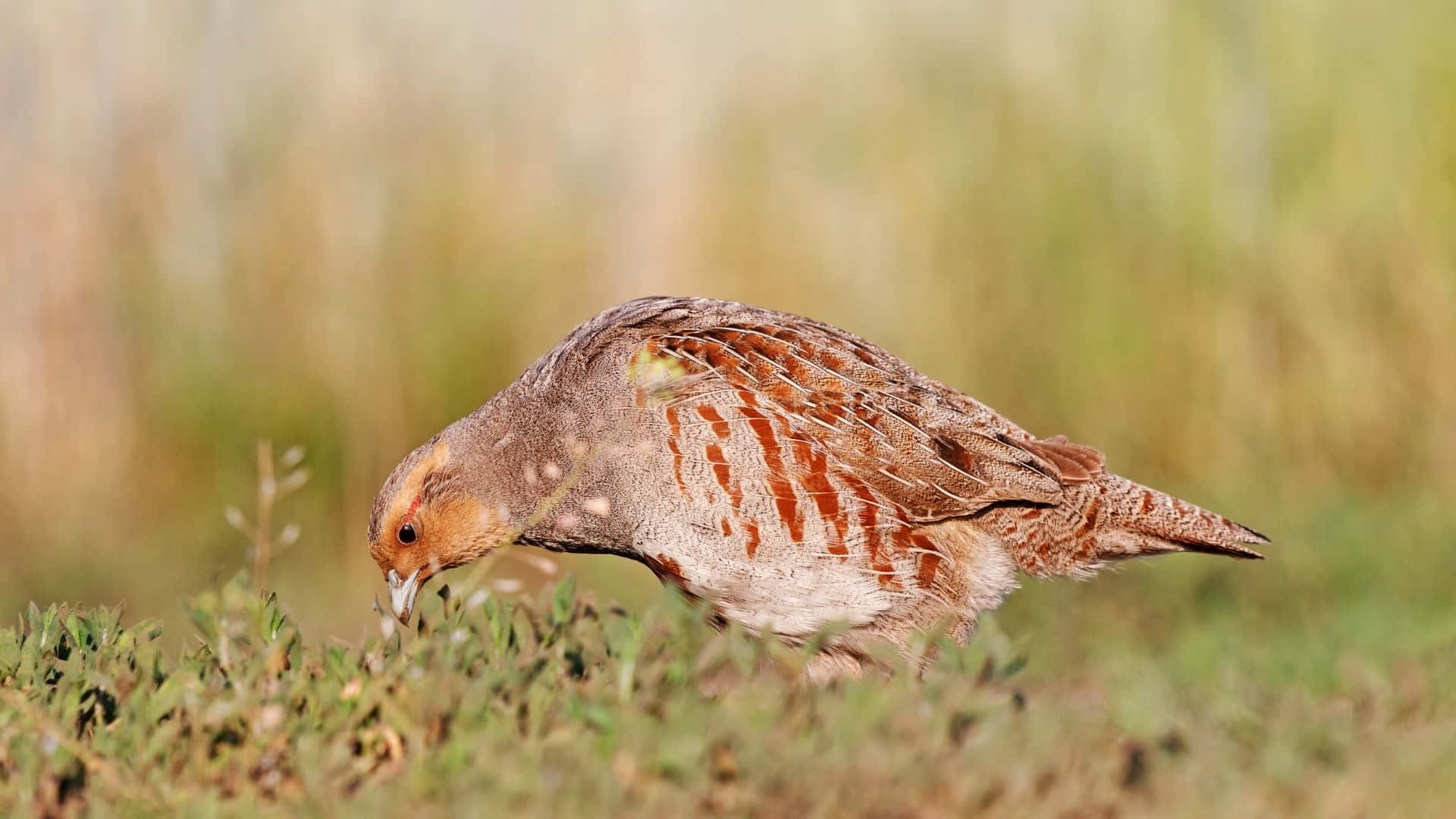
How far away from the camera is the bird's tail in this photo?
14.5ft

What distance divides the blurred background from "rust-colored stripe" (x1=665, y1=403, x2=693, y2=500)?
3.44 meters

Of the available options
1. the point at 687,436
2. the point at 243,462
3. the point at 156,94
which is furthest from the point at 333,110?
the point at 687,436

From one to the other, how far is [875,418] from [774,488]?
0.42 m

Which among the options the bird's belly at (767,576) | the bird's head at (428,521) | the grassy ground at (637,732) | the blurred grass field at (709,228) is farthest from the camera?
the blurred grass field at (709,228)

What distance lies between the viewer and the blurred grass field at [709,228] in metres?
7.65

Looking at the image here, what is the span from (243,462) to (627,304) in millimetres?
3589

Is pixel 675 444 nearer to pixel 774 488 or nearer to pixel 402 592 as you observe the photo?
pixel 774 488

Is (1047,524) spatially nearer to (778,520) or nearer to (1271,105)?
(778,520)

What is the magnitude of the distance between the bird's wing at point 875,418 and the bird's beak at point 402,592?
1.01 metres

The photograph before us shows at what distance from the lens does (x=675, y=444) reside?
4.05 m

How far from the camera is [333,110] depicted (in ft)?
26.1

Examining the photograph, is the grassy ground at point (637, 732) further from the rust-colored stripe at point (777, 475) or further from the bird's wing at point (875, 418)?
the bird's wing at point (875, 418)

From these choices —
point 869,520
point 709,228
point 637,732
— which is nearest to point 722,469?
point 869,520

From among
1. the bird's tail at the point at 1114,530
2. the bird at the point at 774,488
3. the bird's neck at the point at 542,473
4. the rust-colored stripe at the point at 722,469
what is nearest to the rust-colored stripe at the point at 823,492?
the bird at the point at 774,488
